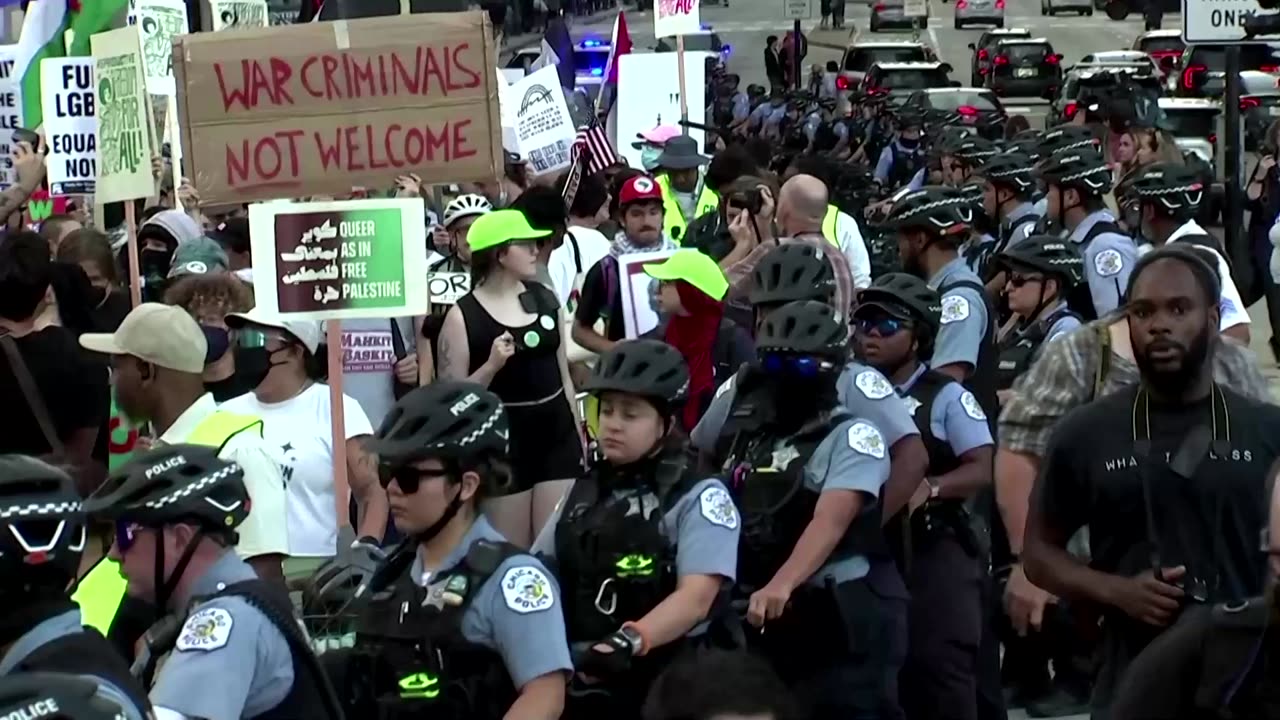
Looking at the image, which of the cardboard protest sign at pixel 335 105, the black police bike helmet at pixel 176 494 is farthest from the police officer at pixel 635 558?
the cardboard protest sign at pixel 335 105

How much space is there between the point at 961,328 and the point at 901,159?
47.3ft

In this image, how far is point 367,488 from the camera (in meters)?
6.59

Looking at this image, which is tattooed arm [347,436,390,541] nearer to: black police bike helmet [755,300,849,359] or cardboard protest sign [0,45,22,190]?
black police bike helmet [755,300,849,359]

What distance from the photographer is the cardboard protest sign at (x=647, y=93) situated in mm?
18094

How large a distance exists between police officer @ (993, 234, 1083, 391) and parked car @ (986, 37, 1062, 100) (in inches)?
1436

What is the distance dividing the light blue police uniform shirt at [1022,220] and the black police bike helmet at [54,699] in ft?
26.3

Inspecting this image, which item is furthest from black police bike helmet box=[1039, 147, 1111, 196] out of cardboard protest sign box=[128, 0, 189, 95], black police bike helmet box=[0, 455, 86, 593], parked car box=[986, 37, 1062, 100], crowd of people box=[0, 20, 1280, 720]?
parked car box=[986, 37, 1062, 100]

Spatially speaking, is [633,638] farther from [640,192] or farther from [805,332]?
[640,192]

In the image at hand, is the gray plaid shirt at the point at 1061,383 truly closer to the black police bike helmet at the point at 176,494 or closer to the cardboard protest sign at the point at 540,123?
the black police bike helmet at the point at 176,494

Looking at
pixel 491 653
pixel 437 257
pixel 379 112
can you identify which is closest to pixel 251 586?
pixel 491 653

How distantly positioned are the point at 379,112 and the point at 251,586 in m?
3.74

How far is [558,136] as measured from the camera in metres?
14.9

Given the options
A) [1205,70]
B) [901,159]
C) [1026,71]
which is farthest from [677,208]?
[1026,71]

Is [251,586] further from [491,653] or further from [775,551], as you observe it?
[775,551]
